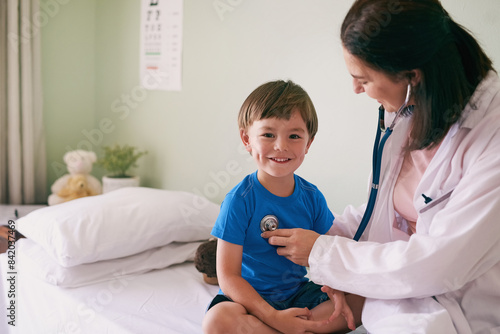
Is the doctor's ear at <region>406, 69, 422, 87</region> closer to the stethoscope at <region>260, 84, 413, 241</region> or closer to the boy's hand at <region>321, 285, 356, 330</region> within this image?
the stethoscope at <region>260, 84, 413, 241</region>

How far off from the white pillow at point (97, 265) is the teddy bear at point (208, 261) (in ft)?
0.78

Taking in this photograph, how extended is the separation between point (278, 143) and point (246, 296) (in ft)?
1.41

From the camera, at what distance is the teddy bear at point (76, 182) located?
9.74ft

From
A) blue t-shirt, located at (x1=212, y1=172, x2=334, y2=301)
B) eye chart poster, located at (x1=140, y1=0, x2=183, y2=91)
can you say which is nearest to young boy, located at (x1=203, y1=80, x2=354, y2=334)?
blue t-shirt, located at (x1=212, y1=172, x2=334, y2=301)

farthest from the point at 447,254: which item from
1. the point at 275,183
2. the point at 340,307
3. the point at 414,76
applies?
the point at 275,183

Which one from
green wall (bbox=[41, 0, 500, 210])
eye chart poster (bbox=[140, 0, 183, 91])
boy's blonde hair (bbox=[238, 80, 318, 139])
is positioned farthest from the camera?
eye chart poster (bbox=[140, 0, 183, 91])

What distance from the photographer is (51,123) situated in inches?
131

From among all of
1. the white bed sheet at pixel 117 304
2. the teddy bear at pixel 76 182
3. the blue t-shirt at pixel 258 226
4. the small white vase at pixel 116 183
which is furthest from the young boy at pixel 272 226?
the teddy bear at pixel 76 182

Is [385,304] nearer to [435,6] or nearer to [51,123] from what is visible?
[435,6]

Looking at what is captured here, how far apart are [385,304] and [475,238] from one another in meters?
0.27

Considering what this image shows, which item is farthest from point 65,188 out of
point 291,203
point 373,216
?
point 373,216

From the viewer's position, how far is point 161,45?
9.45ft

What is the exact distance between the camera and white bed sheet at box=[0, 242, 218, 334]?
1582mm

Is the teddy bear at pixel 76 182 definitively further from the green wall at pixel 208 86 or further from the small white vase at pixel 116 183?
the green wall at pixel 208 86
